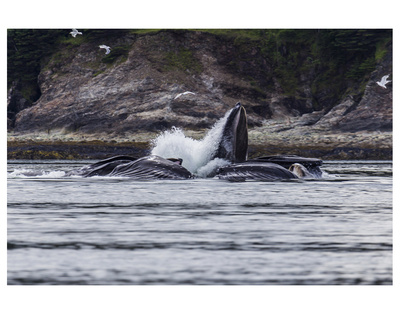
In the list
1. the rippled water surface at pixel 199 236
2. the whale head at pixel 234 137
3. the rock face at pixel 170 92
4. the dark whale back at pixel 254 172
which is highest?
the rock face at pixel 170 92

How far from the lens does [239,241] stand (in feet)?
33.3

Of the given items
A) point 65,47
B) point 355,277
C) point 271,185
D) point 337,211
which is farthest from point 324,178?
point 65,47

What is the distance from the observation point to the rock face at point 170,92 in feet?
183

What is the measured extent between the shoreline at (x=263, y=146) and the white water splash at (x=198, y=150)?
22748 millimetres

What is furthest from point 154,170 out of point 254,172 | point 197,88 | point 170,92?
point 197,88

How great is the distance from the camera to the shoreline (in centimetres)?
4878

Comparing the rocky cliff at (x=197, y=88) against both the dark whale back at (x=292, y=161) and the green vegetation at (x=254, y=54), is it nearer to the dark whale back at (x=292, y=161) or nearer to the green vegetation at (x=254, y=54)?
the green vegetation at (x=254, y=54)

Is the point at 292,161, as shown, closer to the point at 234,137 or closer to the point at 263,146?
the point at 234,137

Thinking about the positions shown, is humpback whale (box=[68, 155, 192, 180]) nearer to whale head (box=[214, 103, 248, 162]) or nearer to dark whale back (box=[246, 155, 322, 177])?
whale head (box=[214, 103, 248, 162])

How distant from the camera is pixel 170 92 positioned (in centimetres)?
5859

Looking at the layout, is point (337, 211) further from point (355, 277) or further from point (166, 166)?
point (166, 166)

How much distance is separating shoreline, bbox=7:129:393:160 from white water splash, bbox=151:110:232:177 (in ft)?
74.6

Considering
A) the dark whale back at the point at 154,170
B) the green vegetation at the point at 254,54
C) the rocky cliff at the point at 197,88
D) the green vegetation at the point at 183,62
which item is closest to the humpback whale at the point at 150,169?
the dark whale back at the point at 154,170

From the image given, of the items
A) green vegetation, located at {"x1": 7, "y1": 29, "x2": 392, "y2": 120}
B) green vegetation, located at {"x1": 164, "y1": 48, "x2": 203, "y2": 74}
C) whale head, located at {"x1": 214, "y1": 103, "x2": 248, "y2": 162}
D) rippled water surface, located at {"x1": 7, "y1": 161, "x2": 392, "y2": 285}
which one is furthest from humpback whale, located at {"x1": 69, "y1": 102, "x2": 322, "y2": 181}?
green vegetation, located at {"x1": 164, "y1": 48, "x2": 203, "y2": 74}
